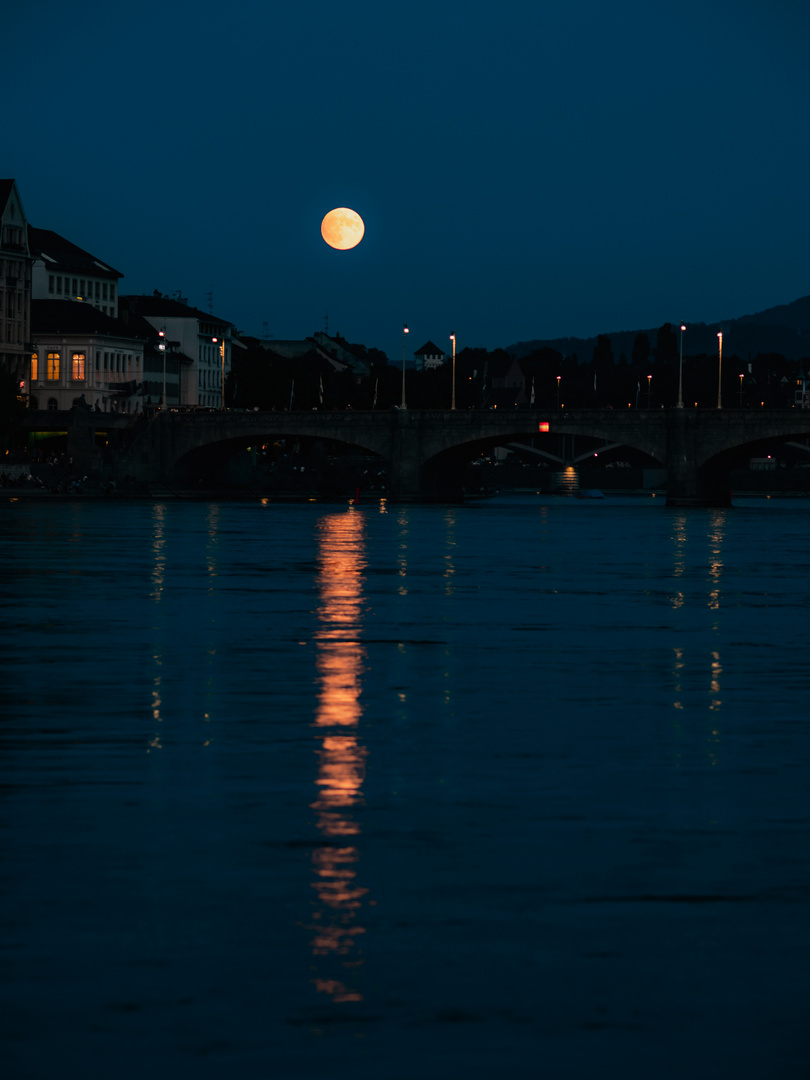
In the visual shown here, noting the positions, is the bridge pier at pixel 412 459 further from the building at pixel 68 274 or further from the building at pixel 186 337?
the building at pixel 186 337

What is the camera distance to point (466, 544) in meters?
69.2

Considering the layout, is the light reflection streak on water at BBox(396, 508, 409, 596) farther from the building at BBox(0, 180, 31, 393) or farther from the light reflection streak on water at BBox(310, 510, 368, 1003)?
the building at BBox(0, 180, 31, 393)

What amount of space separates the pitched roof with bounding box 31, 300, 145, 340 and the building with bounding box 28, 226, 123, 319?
17.0 ft

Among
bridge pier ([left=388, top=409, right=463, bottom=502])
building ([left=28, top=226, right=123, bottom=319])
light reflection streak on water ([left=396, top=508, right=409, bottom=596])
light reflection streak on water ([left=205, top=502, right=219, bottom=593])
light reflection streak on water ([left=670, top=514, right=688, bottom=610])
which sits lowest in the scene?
light reflection streak on water ([left=205, top=502, right=219, bottom=593])

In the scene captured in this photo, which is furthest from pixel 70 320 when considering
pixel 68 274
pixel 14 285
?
pixel 68 274

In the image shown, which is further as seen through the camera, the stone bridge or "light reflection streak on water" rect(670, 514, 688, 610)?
the stone bridge

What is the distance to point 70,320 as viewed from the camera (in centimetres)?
15862

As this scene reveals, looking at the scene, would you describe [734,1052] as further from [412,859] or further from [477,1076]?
[412,859]

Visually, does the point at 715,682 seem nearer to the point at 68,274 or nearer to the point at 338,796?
the point at 338,796

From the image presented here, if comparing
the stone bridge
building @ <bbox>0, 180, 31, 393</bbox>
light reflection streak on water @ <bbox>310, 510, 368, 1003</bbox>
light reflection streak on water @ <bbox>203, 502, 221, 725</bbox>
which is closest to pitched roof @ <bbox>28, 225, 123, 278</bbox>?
building @ <bbox>0, 180, 31, 393</bbox>

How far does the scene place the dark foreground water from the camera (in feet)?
26.2

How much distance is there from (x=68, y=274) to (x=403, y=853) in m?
167

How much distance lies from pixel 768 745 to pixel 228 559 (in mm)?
38584

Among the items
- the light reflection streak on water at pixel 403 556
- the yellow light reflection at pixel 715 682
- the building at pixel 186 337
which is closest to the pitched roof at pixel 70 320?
the building at pixel 186 337
